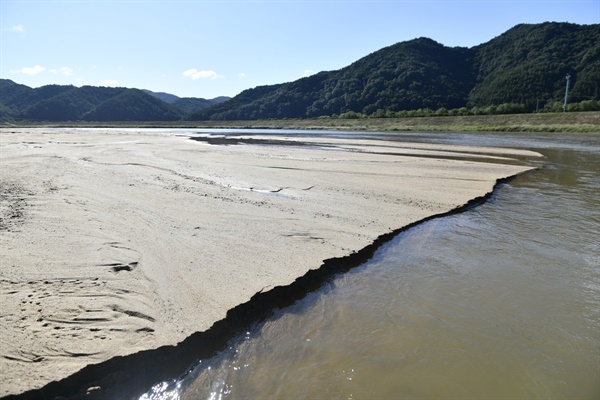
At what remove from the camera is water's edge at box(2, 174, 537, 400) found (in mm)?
2855

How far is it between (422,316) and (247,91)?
192215mm

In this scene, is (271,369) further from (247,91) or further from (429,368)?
(247,91)

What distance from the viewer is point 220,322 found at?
3.87m

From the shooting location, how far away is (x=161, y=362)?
329 cm

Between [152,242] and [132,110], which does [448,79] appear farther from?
[152,242]

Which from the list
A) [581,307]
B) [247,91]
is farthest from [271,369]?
[247,91]

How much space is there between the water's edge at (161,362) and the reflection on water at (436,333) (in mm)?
126

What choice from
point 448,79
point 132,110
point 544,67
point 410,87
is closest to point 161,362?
point 410,87

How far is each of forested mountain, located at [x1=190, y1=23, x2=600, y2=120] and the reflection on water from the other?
98346mm

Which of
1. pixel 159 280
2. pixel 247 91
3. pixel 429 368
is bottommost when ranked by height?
pixel 429 368

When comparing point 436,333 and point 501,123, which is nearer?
point 436,333

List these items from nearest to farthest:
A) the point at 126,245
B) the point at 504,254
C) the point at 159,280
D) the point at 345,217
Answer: the point at 159,280, the point at 126,245, the point at 504,254, the point at 345,217

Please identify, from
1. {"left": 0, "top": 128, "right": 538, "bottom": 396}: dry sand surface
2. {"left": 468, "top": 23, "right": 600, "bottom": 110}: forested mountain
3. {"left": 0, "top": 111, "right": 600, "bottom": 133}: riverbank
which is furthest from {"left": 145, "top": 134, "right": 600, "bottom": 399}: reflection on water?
{"left": 468, "top": 23, "right": 600, "bottom": 110}: forested mountain

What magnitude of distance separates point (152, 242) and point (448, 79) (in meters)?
161
